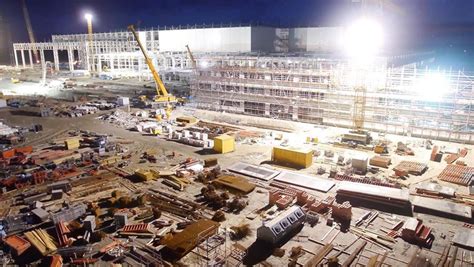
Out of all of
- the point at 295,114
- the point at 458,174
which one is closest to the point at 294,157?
the point at 458,174

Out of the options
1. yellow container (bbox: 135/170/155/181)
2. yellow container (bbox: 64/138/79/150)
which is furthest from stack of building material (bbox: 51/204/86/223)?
yellow container (bbox: 64/138/79/150)

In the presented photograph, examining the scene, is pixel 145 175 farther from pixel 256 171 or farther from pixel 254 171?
pixel 256 171

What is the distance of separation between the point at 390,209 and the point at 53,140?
1203 inches

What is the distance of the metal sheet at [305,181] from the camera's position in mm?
22447

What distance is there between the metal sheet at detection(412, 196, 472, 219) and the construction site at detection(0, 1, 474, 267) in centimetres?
10

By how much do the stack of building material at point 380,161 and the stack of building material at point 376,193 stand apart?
17.4ft

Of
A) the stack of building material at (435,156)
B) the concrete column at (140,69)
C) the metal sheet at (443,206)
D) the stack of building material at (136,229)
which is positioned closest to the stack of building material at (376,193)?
the metal sheet at (443,206)

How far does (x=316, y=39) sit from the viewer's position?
7419 centimetres

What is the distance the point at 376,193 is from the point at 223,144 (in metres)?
13.4

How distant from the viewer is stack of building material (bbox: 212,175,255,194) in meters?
21.9

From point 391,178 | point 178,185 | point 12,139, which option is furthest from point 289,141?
point 12,139

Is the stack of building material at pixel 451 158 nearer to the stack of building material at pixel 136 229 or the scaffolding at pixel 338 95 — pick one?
the scaffolding at pixel 338 95

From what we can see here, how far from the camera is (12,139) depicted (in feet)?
109

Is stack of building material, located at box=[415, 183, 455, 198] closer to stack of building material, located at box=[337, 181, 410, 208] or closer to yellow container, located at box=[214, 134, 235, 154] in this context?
stack of building material, located at box=[337, 181, 410, 208]
